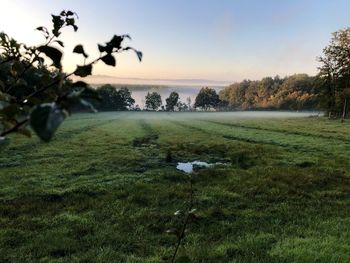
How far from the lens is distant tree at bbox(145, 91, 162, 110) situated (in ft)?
581

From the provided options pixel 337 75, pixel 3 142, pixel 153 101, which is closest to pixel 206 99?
pixel 153 101

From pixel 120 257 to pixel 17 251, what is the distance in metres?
1.81

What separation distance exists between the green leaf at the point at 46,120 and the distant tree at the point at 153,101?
176 meters

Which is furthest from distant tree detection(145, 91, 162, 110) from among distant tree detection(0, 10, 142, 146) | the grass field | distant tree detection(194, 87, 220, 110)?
distant tree detection(0, 10, 142, 146)

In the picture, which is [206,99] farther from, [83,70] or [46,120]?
[46,120]

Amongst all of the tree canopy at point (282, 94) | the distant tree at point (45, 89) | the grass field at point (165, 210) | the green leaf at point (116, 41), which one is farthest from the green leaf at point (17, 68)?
the tree canopy at point (282, 94)

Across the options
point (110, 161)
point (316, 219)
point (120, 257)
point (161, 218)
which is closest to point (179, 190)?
point (161, 218)

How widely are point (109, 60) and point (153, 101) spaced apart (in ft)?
579

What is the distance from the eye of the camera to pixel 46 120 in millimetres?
824

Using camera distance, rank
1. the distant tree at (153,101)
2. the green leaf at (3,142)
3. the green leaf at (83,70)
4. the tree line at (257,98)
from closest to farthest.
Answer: the green leaf at (3,142)
the green leaf at (83,70)
the tree line at (257,98)
the distant tree at (153,101)

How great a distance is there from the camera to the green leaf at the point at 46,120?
804 mm

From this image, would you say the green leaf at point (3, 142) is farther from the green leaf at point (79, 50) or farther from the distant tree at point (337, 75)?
the distant tree at point (337, 75)

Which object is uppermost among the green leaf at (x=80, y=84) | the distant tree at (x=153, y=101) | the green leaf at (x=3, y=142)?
the green leaf at (x=80, y=84)

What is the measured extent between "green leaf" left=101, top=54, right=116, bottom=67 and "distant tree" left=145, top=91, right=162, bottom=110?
577ft
